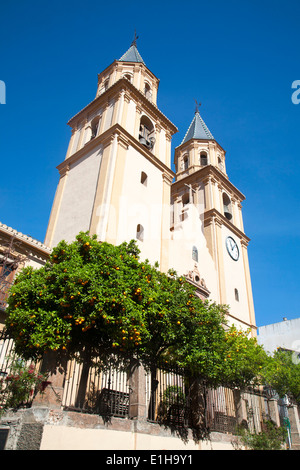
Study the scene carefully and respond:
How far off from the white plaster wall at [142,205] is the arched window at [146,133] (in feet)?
5.77

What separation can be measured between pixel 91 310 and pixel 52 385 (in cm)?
215

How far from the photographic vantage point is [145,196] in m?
20.4

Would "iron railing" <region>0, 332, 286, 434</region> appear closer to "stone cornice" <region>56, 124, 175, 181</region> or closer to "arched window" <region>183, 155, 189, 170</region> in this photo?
"stone cornice" <region>56, 124, 175, 181</region>

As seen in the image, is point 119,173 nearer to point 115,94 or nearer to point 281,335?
point 115,94

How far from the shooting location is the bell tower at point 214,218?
25.2 m

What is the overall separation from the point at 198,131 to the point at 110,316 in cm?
3142

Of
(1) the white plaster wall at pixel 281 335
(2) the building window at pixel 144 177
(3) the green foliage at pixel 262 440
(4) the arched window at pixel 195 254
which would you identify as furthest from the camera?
(1) the white plaster wall at pixel 281 335

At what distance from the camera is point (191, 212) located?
1041 inches

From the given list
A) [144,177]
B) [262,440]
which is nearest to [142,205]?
[144,177]

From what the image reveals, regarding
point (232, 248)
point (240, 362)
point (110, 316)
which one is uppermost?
point (232, 248)

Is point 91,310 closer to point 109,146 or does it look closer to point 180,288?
point 180,288

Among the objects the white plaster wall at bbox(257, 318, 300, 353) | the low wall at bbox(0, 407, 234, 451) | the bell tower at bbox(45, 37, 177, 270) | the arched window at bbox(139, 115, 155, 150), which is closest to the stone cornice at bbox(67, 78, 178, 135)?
the bell tower at bbox(45, 37, 177, 270)

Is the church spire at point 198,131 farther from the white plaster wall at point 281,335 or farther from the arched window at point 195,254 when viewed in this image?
the white plaster wall at point 281,335

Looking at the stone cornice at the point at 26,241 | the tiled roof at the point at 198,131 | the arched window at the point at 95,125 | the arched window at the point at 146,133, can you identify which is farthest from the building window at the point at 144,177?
the tiled roof at the point at 198,131
